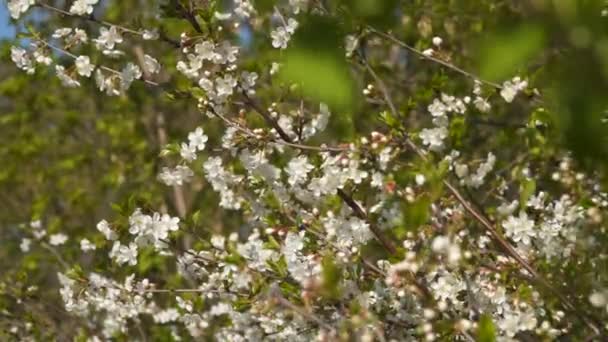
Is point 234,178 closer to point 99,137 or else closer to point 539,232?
point 539,232

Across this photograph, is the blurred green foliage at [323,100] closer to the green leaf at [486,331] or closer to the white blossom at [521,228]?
the green leaf at [486,331]

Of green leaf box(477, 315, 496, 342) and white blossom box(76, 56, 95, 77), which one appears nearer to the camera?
green leaf box(477, 315, 496, 342)

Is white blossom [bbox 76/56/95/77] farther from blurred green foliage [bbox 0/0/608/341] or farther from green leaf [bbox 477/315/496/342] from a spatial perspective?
green leaf [bbox 477/315/496/342]

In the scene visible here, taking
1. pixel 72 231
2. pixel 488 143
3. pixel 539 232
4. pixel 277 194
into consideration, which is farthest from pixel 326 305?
pixel 72 231

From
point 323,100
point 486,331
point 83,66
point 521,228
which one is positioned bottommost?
point 323,100

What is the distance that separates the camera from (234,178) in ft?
10.8

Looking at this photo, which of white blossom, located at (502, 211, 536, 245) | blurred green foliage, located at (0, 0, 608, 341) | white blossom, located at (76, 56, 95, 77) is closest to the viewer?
blurred green foliage, located at (0, 0, 608, 341)

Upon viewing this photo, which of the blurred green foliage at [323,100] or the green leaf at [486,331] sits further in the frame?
the green leaf at [486,331]

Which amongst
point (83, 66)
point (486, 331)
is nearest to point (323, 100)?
point (486, 331)

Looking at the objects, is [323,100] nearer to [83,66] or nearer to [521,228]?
[521,228]

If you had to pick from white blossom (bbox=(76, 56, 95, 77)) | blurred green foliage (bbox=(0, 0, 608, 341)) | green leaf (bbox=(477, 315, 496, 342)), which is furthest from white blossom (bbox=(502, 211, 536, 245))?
white blossom (bbox=(76, 56, 95, 77))

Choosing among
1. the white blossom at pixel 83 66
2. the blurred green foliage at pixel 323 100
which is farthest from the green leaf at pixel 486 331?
the white blossom at pixel 83 66

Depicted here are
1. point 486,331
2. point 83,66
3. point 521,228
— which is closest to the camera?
point 486,331

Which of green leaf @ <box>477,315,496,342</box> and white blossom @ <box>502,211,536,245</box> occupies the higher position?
white blossom @ <box>502,211,536,245</box>
